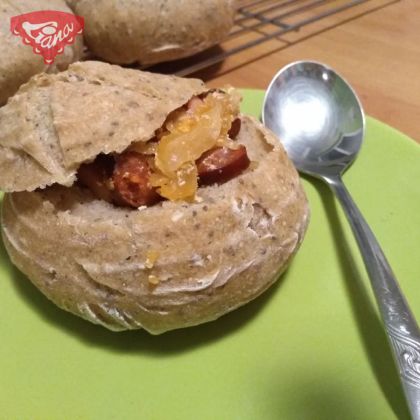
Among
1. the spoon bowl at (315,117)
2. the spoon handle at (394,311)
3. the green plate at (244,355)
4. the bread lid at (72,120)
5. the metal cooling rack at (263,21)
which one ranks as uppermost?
the bread lid at (72,120)

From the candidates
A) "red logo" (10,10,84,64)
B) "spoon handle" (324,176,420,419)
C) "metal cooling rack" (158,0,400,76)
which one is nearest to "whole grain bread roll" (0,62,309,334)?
"spoon handle" (324,176,420,419)

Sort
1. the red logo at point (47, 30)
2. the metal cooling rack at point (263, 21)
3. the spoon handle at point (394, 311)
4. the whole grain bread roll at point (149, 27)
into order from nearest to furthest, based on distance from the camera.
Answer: the spoon handle at point (394, 311)
the red logo at point (47, 30)
the whole grain bread roll at point (149, 27)
the metal cooling rack at point (263, 21)

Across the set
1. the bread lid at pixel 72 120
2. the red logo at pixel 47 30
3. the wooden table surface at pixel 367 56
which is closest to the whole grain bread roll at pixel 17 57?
the red logo at pixel 47 30

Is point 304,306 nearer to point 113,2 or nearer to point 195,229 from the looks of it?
point 195,229

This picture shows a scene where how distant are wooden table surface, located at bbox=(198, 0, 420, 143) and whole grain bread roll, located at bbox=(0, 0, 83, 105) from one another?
47 centimetres

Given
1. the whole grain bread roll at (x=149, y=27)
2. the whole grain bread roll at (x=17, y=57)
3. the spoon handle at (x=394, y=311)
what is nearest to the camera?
the spoon handle at (x=394, y=311)

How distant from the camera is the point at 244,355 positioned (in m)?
0.85

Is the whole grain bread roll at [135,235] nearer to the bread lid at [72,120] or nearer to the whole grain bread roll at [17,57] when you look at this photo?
the bread lid at [72,120]

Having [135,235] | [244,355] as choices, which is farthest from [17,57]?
[244,355]

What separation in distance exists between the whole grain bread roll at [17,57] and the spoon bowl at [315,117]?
0.64 m

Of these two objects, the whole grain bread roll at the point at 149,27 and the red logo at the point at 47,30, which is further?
the whole grain bread roll at the point at 149,27

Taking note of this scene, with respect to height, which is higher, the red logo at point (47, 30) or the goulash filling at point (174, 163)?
the red logo at point (47, 30)

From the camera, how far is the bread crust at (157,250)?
2.63 ft

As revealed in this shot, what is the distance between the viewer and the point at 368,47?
180cm
